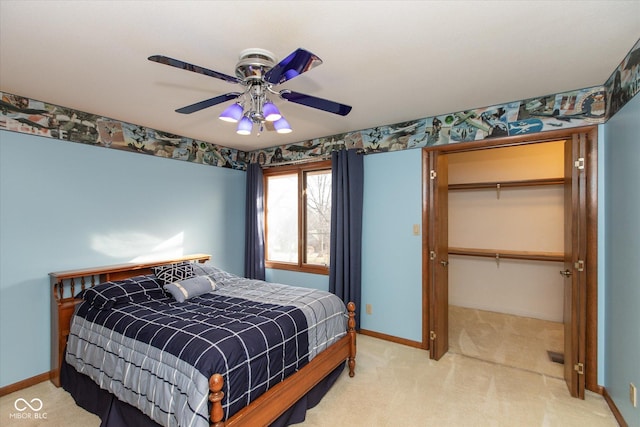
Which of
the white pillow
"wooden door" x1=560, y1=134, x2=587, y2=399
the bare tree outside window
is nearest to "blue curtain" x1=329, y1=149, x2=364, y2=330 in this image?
the bare tree outside window

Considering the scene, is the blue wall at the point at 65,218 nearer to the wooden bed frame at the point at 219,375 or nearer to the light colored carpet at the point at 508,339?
the wooden bed frame at the point at 219,375

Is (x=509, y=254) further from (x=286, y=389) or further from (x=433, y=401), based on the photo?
(x=286, y=389)

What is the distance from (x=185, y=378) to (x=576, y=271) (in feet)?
10.2

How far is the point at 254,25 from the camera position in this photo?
1.72 m

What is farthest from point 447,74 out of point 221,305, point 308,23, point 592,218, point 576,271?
point 221,305

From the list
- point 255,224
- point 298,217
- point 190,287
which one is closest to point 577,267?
point 298,217

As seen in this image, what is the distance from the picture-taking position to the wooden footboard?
5.20 ft

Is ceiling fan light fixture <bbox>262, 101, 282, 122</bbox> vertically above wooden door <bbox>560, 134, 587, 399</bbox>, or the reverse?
ceiling fan light fixture <bbox>262, 101, 282, 122</bbox>

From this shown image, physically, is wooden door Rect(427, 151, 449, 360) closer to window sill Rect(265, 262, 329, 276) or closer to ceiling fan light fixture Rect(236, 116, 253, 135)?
window sill Rect(265, 262, 329, 276)

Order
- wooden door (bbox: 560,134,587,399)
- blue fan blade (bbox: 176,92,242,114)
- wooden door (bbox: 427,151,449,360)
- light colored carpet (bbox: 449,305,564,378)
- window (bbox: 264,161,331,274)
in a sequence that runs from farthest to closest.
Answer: window (bbox: 264,161,331,274), wooden door (bbox: 427,151,449,360), light colored carpet (bbox: 449,305,564,378), wooden door (bbox: 560,134,587,399), blue fan blade (bbox: 176,92,242,114)

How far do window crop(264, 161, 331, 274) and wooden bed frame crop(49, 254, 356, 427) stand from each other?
5.20ft

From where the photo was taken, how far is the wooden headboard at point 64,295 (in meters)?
2.71

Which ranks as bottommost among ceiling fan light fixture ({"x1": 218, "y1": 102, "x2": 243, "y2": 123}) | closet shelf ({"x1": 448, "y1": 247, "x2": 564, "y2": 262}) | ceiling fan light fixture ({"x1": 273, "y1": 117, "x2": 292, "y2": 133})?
closet shelf ({"x1": 448, "y1": 247, "x2": 564, "y2": 262})

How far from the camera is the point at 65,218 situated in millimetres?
2959
